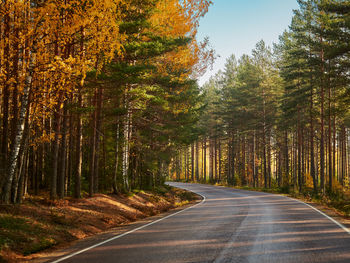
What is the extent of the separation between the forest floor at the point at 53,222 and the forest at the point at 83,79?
2.82 ft

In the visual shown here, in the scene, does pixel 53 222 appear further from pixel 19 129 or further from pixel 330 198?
pixel 330 198

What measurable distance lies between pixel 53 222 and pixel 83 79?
4828 millimetres

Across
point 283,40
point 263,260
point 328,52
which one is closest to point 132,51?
point 263,260

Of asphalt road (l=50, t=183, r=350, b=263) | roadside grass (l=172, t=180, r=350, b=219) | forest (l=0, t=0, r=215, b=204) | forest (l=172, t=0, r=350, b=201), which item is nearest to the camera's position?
asphalt road (l=50, t=183, r=350, b=263)

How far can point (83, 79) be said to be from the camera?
1091 centimetres

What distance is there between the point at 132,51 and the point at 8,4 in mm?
7162

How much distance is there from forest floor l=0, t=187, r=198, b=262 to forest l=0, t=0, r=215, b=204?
33.9 inches

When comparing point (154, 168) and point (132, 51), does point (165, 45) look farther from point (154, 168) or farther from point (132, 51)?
point (154, 168)

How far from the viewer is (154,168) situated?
25.7 meters

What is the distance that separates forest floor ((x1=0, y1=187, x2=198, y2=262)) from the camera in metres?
7.69

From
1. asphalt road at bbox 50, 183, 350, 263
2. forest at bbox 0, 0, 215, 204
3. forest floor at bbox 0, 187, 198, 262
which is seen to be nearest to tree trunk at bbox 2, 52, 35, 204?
forest at bbox 0, 0, 215, 204

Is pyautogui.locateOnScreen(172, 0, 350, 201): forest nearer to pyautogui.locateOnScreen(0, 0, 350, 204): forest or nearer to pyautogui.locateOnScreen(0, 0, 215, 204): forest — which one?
pyautogui.locateOnScreen(0, 0, 350, 204): forest

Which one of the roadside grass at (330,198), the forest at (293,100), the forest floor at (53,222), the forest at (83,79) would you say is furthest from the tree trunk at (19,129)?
the forest at (293,100)

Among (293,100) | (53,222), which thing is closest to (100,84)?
(53,222)
